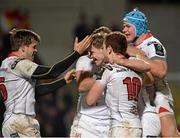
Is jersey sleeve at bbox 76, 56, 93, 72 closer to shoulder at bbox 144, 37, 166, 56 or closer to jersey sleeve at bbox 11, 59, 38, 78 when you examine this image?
jersey sleeve at bbox 11, 59, 38, 78

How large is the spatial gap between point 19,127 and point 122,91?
1413 mm

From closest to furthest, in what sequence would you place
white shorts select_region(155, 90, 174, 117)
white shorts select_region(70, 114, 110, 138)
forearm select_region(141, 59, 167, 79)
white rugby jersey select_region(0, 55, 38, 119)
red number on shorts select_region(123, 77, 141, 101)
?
1. red number on shorts select_region(123, 77, 141, 101)
2. forearm select_region(141, 59, 167, 79)
3. white rugby jersey select_region(0, 55, 38, 119)
4. white shorts select_region(155, 90, 174, 117)
5. white shorts select_region(70, 114, 110, 138)

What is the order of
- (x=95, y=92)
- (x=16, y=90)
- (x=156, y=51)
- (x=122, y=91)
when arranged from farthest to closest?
(x=16, y=90) < (x=156, y=51) < (x=95, y=92) < (x=122, y=91)

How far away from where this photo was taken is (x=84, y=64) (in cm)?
925

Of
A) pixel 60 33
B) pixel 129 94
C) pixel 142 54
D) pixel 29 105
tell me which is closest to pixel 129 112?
pixel 129 94

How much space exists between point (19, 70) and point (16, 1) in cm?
1164

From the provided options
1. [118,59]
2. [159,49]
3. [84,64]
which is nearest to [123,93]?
[118,59]

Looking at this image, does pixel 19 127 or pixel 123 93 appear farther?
pixel 19 127

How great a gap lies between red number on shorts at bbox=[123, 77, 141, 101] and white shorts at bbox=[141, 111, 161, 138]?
1.65 ft

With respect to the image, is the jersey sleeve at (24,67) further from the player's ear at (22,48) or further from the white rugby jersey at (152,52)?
the white rugby jersey at (152,52)

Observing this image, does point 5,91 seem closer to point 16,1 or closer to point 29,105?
point 29,105

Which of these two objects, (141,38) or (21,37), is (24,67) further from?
(141,38)

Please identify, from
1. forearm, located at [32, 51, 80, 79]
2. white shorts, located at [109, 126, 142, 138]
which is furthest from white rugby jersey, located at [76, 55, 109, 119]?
white shorts, located at [109, 126, 142, 138]

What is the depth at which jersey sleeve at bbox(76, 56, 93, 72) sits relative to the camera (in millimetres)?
9203
